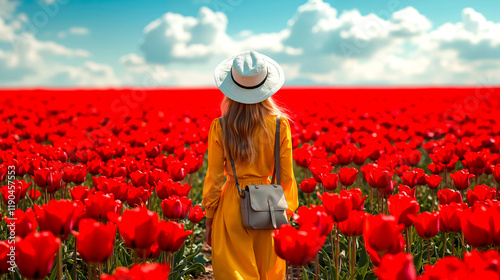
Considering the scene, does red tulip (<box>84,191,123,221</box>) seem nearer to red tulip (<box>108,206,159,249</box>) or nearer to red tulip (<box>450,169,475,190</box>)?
red tulip (<box>108,206,159,249</box>)

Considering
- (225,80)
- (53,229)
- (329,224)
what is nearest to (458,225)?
A: (329,224)

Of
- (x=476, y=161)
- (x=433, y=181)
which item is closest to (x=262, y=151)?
(x=433, y=181)

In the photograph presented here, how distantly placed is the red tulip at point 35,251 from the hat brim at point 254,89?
1489 mm

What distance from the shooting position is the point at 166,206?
290 cm

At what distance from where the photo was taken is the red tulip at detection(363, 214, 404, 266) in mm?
1936

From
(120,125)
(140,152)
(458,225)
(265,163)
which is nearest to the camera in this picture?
(458,225)

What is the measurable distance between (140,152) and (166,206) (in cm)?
264

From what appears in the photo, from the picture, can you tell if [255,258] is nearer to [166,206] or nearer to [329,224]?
[166,206]

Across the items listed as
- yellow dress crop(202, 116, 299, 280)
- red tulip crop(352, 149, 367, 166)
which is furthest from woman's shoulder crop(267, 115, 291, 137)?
red tulip crop(352, 149, 367, 166)

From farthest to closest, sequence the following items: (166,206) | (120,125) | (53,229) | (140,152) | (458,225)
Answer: (120,125)
(140,152)
(166,206)
(458,225)
(53,229)

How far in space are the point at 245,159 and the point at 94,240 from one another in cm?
131

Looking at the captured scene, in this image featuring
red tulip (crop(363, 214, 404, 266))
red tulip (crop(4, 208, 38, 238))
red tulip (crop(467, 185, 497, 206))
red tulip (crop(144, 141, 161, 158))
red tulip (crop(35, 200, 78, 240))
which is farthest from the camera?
red tulip (crop(144, 141, 161, 158))

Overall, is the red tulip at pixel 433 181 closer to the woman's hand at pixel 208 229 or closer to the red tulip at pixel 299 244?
the woman's hand at pixel 208 229

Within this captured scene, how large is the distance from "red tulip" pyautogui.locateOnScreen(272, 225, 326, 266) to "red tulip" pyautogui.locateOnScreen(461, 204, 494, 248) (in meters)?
0.85
